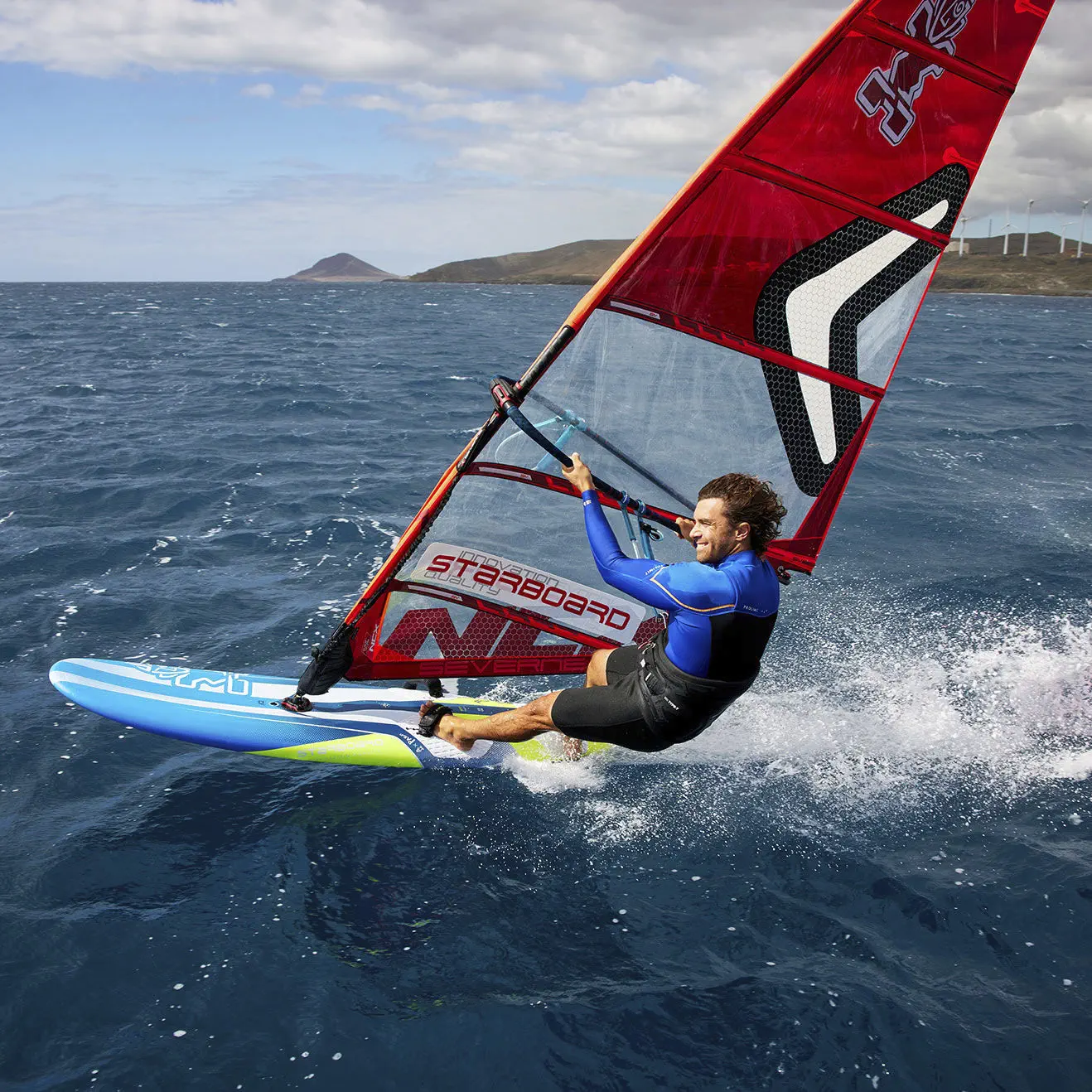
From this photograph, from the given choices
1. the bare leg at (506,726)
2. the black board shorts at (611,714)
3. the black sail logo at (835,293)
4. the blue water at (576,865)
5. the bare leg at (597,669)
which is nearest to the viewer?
the blue water at (576,865)

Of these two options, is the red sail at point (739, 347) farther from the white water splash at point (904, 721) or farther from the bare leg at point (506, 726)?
the white water splash at point (904, 721)

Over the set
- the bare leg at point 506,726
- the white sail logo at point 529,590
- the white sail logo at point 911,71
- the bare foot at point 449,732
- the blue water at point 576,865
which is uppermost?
the white sail logo at point 911,71

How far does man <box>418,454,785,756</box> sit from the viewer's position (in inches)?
157

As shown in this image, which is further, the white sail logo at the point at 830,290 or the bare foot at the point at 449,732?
the bare foot at the point at 449,732

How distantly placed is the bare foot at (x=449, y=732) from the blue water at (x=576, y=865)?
0.79 ft

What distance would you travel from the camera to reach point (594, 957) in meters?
4.27

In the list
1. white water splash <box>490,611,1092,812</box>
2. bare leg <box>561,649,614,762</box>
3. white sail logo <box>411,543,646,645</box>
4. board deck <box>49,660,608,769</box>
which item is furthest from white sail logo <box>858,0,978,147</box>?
board deck <box>49,660,608,769</box>

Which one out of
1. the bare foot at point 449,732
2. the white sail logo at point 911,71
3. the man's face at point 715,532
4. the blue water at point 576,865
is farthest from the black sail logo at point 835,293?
the bare foot at point 449,732

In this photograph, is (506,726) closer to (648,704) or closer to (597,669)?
(597,669)

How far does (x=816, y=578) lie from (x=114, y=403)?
14.0 meters

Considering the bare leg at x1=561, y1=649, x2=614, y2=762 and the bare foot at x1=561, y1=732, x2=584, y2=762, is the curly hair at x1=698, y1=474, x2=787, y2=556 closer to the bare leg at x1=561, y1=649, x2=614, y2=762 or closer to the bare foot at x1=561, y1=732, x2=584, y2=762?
the bare leg at x1=561, y1=649, x2=614, y2=762

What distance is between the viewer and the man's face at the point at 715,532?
13.3 ft

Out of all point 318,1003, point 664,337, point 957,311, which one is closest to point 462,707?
point 318,1003

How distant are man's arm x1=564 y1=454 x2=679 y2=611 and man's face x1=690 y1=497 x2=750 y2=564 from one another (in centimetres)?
22
